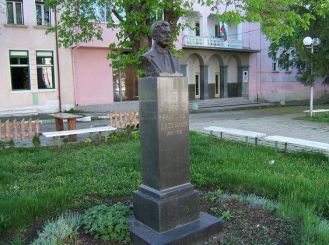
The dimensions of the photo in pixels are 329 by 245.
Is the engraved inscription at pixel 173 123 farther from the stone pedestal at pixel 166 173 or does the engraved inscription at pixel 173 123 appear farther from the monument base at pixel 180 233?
the monument base at pixel 180 233

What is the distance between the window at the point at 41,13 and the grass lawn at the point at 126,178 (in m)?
13.6

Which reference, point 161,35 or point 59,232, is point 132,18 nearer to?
point 161,35

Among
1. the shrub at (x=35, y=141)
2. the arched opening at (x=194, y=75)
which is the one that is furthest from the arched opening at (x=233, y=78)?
the shrub at (x=35, y=141)

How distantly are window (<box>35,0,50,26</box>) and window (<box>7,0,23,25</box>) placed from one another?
90cm

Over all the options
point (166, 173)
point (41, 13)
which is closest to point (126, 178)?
point (166, 173)

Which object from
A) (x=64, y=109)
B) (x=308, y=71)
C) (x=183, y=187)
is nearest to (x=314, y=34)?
(x=308, y=71)

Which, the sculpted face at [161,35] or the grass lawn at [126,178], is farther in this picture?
the grass lawn at [126,178]

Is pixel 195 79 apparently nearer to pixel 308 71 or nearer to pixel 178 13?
pixel 308 71

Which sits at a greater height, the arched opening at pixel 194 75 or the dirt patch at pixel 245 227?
the arched opening at pixel 194 75

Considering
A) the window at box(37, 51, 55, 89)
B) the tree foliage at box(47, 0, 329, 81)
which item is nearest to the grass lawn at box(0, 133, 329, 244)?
the tree foliage at box(47, 0, 329, 81)

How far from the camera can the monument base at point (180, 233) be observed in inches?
160

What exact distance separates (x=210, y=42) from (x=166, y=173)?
2568 centimetres

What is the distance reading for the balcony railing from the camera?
2733 cm

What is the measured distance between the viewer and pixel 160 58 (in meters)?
4.48
